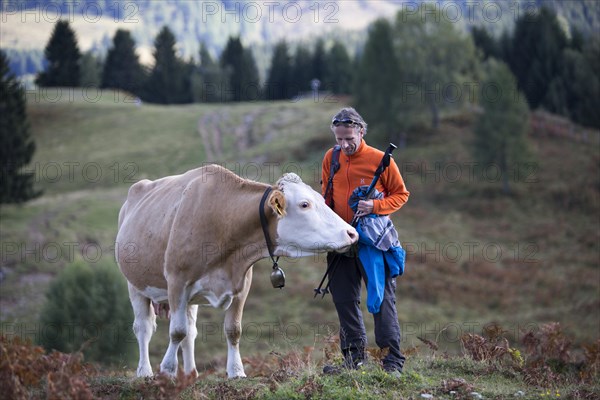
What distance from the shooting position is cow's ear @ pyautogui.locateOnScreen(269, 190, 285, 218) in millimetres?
→ 7967

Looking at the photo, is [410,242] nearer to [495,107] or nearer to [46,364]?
[495,107]

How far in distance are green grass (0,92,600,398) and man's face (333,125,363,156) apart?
14.2 meters

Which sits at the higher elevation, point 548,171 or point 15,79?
point 15,79

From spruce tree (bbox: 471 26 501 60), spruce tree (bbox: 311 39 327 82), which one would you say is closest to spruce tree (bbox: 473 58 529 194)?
spruce tree (bbox: 471 26 501 60)

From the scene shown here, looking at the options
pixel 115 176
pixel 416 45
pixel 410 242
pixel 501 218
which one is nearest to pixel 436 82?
pixel 416 45

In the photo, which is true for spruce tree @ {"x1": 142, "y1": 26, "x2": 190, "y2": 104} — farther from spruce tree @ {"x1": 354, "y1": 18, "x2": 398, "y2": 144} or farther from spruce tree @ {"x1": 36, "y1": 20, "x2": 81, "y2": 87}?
spruce tree @ {"x1": 354, "y1": 18, "x2": 398, "y2": 144}

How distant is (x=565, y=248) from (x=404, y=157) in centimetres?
1859

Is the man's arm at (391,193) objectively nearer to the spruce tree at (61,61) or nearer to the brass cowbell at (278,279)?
the brass cowbell at (278,279)

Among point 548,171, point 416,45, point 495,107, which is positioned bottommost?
point 548,171

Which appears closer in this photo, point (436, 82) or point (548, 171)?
point (548, 171)

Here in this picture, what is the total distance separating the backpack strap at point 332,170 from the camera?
8398 mm

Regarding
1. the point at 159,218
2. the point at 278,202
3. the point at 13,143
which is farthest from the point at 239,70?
the point at 278,202

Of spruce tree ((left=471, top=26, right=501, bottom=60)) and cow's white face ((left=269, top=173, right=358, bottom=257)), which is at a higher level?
spruce tree ((left=471, top=26, right=501, bottom=60))

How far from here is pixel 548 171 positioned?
55.2 meters
